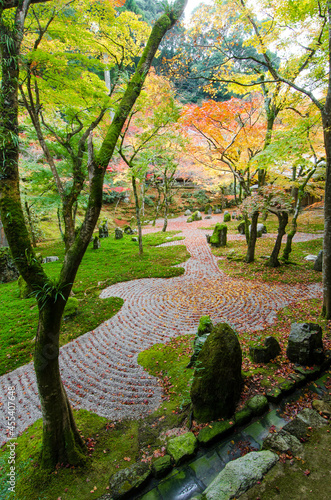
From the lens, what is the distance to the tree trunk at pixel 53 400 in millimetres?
2463

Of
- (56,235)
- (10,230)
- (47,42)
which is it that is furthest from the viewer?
(56,235)

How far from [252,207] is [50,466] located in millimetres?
9404

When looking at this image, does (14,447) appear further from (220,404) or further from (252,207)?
(252,207)

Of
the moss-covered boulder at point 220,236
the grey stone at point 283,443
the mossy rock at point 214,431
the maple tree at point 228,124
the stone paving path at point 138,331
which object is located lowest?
the stone paving path at point 138,331

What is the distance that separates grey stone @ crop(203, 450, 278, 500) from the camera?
2211 millimetres

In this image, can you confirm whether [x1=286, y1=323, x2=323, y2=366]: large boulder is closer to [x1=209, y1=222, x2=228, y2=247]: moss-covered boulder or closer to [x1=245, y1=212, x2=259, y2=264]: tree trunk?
[x1=245, y1=212, x2=259, y2=264]: tree trunk

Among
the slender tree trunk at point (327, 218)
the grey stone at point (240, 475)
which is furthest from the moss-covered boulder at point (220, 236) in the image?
the grey stone at point (240, 475)

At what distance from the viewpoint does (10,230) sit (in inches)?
88.9

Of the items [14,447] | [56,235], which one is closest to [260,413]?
[14,447]

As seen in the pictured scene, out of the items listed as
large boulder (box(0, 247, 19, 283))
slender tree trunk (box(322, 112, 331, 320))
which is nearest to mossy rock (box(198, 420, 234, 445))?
slender tree trunk (box(322, 112, 331, 320))

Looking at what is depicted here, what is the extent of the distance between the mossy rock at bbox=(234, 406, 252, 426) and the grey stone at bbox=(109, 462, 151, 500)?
1.36 meters

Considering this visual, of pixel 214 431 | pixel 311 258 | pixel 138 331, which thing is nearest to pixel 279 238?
pixel 311 258

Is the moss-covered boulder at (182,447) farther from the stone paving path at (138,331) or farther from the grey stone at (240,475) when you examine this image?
the stone paving path at (138,331)

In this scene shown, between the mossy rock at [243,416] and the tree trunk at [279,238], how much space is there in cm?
773
